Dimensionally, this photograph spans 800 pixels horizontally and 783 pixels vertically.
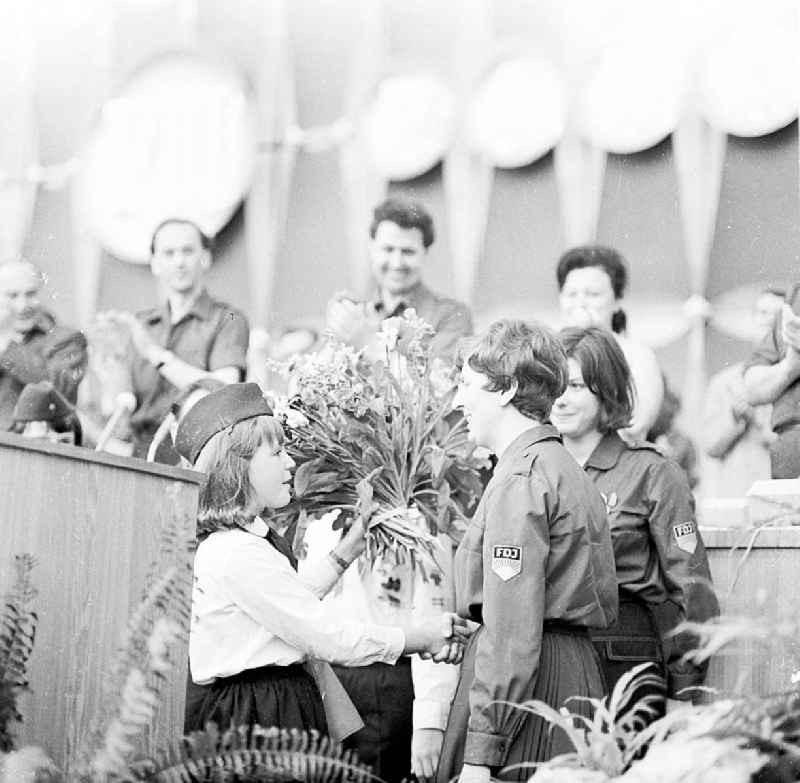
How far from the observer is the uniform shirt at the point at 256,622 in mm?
2441

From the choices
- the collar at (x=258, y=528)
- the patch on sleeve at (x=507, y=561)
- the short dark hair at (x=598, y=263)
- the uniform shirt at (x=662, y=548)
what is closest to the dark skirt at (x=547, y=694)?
the patch on sleeve at (x=507, y=561)

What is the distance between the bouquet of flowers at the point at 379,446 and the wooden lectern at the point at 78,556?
938 mm

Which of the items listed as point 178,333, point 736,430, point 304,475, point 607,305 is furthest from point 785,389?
point 304,475

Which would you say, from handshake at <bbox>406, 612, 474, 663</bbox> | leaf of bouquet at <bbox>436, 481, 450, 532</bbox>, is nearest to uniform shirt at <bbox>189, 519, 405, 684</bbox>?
handshake at <bbox>406, 612, 474, 663</bbox>

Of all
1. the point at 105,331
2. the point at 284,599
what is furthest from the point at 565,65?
the point at 284,599

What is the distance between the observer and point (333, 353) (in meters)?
3.16

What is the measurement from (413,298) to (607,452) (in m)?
2.44

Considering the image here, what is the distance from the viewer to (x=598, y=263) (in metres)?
5.57

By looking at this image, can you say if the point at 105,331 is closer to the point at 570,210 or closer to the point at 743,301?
the point at 570,210

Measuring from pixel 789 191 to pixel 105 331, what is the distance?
2679mm

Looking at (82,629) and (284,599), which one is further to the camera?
(284,599)

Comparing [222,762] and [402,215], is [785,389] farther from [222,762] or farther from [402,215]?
[222,762]

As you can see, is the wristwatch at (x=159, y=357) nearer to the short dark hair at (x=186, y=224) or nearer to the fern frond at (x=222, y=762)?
the short dark hair at (x=186, y=224)

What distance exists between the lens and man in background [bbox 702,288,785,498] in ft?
17.1
